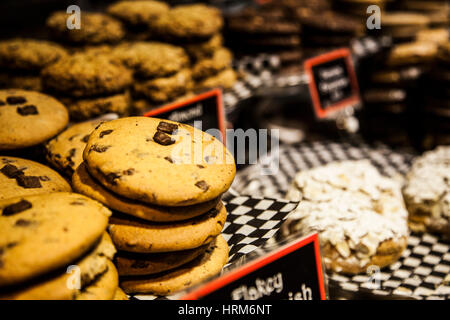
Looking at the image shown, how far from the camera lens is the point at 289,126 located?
3332mm

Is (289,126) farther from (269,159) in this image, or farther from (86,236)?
(86,236)

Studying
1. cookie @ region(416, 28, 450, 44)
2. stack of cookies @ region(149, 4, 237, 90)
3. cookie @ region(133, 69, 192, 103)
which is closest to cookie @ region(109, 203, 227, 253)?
cookie @ region(133, 69, 192, 103)

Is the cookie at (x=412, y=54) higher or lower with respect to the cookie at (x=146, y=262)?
higher

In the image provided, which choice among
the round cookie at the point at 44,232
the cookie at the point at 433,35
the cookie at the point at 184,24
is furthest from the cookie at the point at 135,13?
the cookie at the point at 433,35

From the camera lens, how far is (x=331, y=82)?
2.63m

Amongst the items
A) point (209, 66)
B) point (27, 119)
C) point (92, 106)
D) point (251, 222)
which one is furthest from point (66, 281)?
point (209, 66)

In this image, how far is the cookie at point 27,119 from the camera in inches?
57.2

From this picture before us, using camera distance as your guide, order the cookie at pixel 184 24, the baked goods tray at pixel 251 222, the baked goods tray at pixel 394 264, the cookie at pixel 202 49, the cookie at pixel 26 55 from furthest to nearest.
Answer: the cookie at pixel 202 49, the cookie at pixel 184 24, the cookie at pixel 26 55, the baked goods tray at pixel 394 264, the baked goods tray at pixel 251 222

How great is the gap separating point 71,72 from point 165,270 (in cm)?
105

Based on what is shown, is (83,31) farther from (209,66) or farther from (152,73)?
(209,66)

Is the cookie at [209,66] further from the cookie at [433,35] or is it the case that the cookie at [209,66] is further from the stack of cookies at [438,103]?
the cookie at [433,35]

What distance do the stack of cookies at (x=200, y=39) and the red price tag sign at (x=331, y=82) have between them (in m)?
0.55

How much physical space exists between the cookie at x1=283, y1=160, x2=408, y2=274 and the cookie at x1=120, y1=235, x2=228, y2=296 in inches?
16.9

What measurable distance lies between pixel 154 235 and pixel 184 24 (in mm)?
1657
